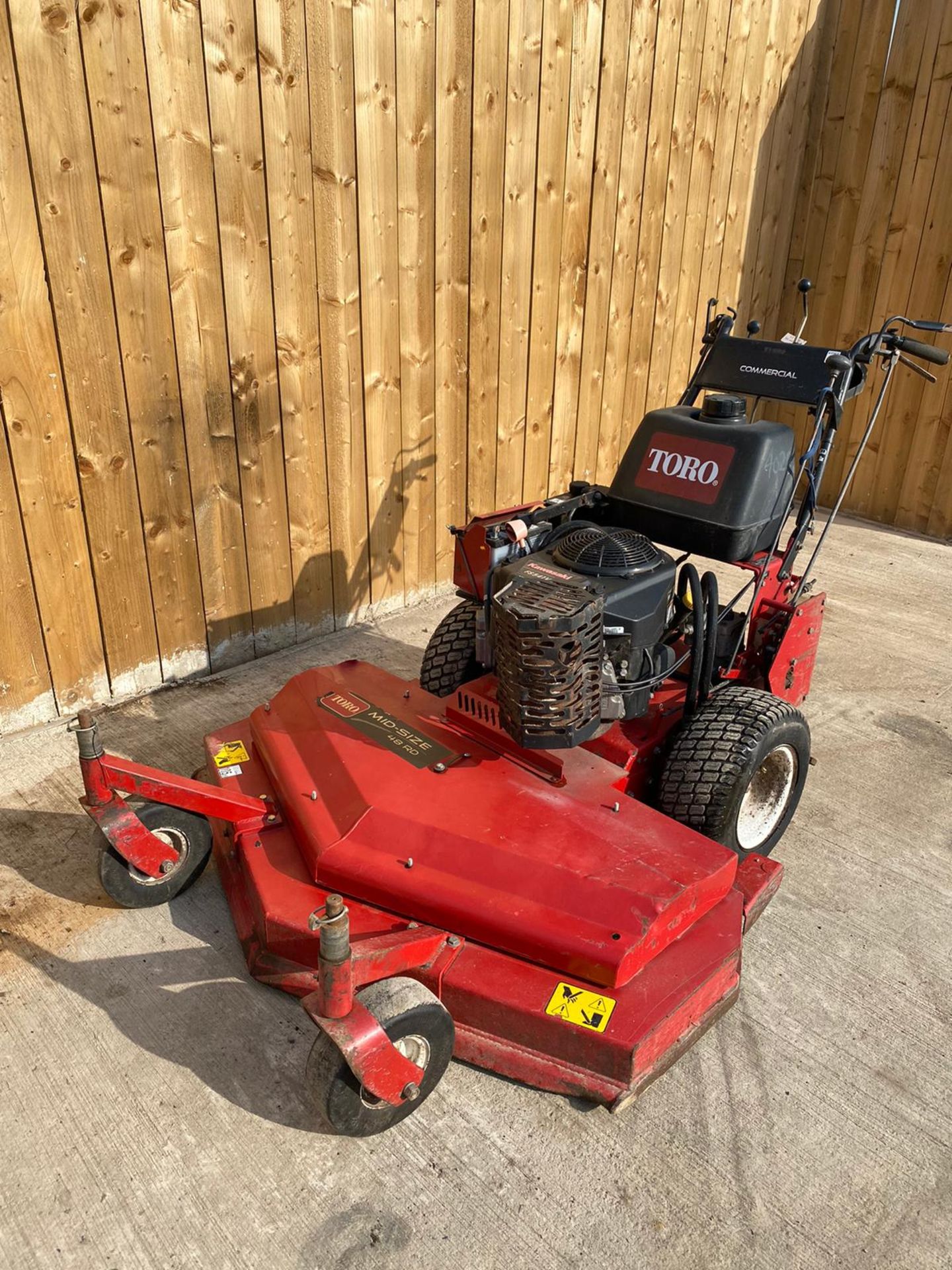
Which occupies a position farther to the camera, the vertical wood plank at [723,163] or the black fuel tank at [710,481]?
the vertical wood plank at [723,163]

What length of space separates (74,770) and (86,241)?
→ 1856mm

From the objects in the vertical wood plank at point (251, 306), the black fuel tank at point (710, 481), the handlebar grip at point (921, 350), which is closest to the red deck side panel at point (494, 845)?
the black fuel tank at point (710, 481)

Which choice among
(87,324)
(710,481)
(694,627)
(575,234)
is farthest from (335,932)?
(575,234)

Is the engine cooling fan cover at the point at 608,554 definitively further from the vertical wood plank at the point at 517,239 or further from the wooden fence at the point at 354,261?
the vertical wood plank at the point at 517,239

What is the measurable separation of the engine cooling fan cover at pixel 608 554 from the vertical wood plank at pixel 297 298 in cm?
175

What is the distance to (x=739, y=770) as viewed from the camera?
9.49ft

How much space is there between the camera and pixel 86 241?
345 centimetres

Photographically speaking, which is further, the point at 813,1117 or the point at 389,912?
the point at 389,912

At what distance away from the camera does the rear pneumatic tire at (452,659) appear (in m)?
3.54

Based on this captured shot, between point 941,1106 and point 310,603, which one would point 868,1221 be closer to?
point 941,1106

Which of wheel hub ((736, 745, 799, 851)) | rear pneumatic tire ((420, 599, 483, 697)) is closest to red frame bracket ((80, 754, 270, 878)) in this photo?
rear pneumatic tire ((420, 599, 483, 697))

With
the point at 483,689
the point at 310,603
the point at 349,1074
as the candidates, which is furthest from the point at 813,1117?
the point at 310,603

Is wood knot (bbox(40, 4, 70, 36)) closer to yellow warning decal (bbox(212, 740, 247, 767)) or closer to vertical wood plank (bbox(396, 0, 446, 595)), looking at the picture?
vertical wood plank (bbox(396, 0, 446, 595))

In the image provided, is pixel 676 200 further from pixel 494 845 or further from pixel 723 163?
pixel 494 845
